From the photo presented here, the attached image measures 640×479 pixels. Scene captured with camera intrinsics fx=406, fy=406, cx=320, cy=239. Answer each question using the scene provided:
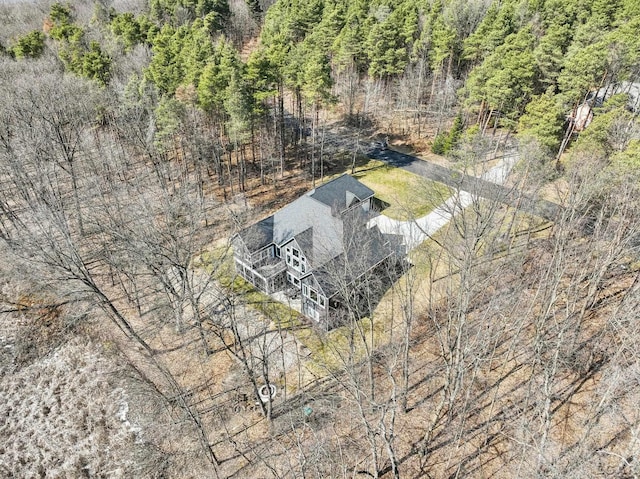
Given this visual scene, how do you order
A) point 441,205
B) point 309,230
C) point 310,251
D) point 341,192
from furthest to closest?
point 441,205, point 341,192, point 309,230, point 310,251

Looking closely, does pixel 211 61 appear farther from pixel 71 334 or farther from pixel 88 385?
pixel 88 385

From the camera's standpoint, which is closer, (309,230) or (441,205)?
(309,230)

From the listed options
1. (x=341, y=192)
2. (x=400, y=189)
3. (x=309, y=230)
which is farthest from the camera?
(x=400, y=189)

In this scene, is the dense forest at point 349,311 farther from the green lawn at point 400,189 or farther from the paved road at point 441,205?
the paved road at point 441,205

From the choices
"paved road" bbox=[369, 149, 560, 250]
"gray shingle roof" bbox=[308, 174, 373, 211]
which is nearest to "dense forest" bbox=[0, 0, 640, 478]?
"paved road" bbox=[369, 149, 560, 250]

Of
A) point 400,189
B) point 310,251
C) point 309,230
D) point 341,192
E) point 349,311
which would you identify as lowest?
point 400,189

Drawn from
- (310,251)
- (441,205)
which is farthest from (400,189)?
(310,251)

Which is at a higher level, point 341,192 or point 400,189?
point 341,192

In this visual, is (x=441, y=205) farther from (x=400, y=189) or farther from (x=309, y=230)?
(x=309, y=230)
